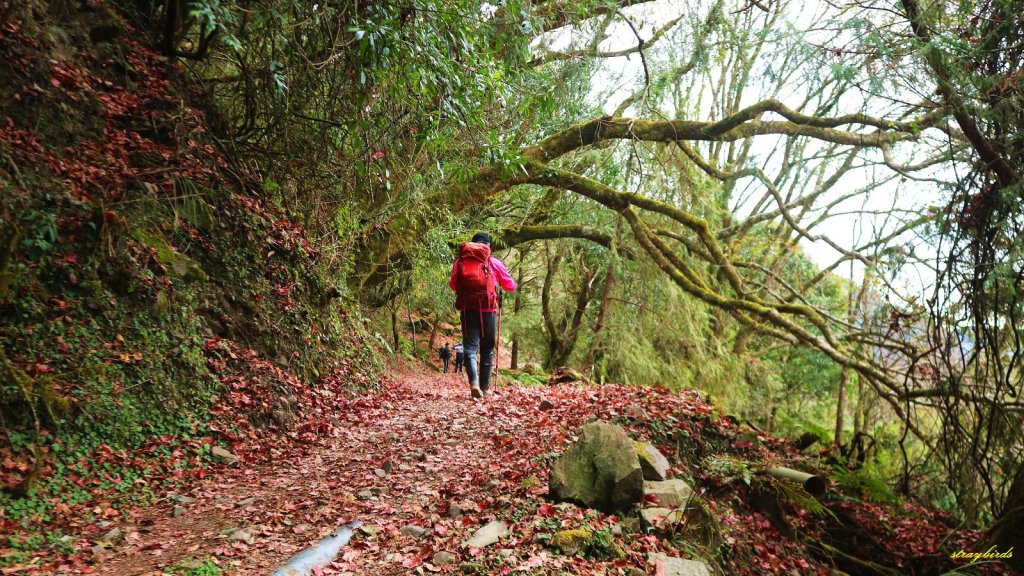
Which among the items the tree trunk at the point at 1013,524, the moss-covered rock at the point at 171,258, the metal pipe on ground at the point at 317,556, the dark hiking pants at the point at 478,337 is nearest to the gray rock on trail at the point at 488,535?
the metal pipe on ground at the point at 317,556

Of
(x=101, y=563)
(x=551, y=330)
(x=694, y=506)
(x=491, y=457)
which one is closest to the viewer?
(x=101, y=563)

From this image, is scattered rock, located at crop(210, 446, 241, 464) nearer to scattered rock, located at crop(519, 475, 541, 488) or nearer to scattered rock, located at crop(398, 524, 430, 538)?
scattered rock, located at crop(398, 524, 430, 538)

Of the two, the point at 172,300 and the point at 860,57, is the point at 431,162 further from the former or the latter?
the point at 860,57

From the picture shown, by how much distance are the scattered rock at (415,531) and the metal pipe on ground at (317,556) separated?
1.12ft

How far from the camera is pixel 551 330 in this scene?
1478cm

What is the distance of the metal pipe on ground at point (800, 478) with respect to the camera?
522 centimetres

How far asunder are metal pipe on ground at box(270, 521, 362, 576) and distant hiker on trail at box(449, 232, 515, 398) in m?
3.83

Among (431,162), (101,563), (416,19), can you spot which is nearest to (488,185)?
(431,162)

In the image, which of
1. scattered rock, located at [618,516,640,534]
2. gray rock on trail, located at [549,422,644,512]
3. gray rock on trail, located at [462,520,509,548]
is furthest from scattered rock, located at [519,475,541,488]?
scattered rock, located at [618,516,640,534]

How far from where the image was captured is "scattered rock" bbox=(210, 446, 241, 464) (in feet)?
14.9

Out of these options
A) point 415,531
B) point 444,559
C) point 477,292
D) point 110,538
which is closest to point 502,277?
point 477,292

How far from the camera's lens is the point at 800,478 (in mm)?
5227

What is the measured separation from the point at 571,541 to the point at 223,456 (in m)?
3.11

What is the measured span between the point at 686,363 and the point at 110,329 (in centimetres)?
1087
